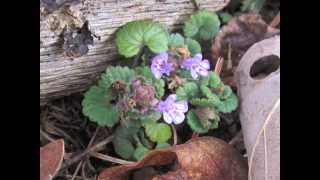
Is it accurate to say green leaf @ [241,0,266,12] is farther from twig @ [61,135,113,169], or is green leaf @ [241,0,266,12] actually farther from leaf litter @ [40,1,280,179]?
twig @ [61,135,113,169]

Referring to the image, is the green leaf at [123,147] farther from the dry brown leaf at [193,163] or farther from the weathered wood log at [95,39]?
Answer: the weathered wood log at [95,39]

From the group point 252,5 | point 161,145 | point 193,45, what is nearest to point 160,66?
point 193,45

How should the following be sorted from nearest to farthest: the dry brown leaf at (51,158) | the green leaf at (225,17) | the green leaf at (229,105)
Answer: the dry brown leaf at (51,158)
the green leaf at (229,105)
the green leaf at (225,17)

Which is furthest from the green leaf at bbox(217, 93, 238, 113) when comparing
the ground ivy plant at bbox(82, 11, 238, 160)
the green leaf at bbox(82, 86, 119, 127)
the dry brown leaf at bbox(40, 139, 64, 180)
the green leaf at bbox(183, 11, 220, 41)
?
the dry brown leaf at bbox(40, 139, 64, 180)

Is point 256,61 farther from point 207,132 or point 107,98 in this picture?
point 107,98

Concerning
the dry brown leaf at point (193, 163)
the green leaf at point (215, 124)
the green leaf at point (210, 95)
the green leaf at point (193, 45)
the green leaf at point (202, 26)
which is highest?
the green leaf at point (202, 26)

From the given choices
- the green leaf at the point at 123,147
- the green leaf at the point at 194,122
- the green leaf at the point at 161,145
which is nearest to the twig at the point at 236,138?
the green leaf at the point at 194,122

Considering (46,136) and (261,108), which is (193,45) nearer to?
(261,108)
